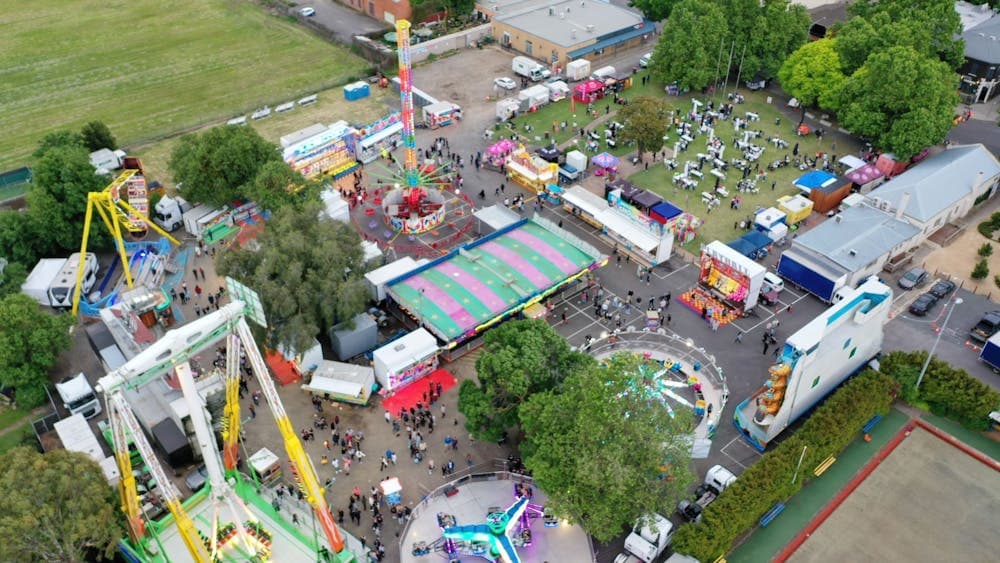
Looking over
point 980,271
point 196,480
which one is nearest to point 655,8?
point 980,271

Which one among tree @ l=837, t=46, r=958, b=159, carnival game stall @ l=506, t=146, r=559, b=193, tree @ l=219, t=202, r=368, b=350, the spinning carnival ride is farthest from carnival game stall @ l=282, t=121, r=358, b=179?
tree @ l=837, t=46, r=958, b=159

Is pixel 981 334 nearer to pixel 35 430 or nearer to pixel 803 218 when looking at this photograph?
pixel 803 218

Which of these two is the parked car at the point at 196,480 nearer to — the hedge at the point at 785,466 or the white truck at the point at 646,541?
the white truck at the point at 646,541

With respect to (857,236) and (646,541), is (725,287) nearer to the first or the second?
(857,236)

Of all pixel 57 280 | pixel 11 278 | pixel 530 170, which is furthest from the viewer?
pixel 530 170

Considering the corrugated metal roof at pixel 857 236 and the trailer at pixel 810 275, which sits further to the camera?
the corrugated metal roof at pixel 857 236

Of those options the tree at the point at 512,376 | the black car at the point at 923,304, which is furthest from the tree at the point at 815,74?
the tree at the point at 512,376
